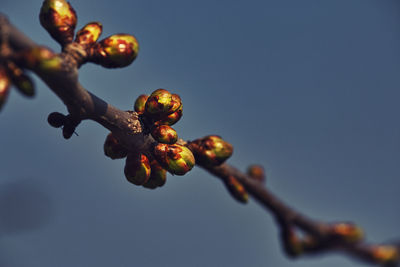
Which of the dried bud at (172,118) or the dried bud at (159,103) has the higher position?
the dried bud at (172,118)

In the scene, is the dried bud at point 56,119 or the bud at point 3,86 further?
the dried bud at point 56,119

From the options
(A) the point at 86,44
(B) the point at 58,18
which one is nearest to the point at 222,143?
(A) the point at 86,44

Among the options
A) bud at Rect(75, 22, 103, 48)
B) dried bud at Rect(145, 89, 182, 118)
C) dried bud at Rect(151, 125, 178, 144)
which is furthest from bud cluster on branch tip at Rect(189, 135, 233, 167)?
bud at Rect(75, 22, 103, 48)

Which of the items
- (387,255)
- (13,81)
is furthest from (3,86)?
(387,255)

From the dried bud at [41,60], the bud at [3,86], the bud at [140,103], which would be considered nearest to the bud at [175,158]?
the bud at [140,103]

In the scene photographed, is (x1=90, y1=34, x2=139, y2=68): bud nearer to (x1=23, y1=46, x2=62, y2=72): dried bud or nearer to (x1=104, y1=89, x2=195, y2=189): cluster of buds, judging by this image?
(x1=104, y1=89, x2=195, y2=189): cluster of buds

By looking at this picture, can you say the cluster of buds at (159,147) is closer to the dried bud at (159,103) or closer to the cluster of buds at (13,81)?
the dried bud at (159,103)

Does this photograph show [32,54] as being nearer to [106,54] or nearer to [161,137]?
[106,54]
